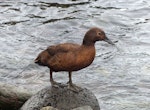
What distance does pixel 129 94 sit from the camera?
364 inches

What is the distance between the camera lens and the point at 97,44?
11828mm

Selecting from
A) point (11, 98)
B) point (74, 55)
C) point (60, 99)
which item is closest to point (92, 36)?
point (74, 55)

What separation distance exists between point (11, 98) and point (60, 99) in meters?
0.79

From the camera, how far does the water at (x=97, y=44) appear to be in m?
9.56

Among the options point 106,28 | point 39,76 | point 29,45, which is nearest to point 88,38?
point 39,76

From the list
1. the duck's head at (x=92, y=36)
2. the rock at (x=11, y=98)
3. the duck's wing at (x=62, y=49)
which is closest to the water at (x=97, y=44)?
the rock at (x=11, y=98)

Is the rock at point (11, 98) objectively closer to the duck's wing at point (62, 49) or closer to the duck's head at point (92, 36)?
the duck's wing at point (62, 49)

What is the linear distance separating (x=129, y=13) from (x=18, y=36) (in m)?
3.25

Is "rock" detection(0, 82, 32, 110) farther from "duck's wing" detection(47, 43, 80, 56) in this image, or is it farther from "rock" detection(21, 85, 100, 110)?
"duck's wing" detection(47, 43, 80, 56)

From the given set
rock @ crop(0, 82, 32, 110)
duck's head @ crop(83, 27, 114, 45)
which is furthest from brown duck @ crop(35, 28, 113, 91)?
rock @ crop(0, 82, 32, 110)

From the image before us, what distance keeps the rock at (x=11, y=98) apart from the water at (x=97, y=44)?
0.93 m

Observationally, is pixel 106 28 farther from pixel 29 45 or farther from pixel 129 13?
pixel 29 45

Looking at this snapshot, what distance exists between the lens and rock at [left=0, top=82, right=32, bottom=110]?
25.0 ft

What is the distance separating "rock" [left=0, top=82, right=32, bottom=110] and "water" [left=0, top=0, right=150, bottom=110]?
0.93 meters
